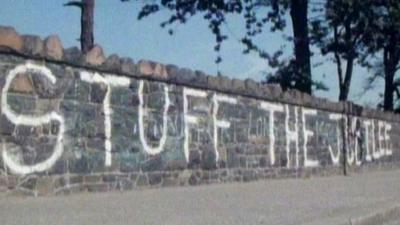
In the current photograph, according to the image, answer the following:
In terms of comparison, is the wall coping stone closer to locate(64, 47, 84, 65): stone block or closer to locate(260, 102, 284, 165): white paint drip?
locate(64, 47, 84, 65): stone block

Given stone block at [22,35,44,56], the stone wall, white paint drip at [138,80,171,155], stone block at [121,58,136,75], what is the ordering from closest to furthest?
stone block at [22,35,44,56]
the stone wall
stone block at [121,58,136,75]
white paint drip at [138,80,171,155]

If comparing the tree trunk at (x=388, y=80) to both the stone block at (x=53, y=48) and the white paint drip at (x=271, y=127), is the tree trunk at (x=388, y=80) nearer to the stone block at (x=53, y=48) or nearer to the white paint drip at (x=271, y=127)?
the white paint drip at (x=271, y=127)

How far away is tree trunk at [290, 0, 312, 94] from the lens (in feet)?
115

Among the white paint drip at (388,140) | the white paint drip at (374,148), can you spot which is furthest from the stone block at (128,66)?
the white paint drip at (388,140)

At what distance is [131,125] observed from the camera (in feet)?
50.2

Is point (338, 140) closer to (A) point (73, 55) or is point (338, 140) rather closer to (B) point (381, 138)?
Answer: (B) point (381, 138)

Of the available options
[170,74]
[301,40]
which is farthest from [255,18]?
[170,74]

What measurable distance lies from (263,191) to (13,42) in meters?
6.14

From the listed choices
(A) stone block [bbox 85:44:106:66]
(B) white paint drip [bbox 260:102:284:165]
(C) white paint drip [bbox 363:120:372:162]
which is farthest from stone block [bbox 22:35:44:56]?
(C) white paint drip [bbox 363:120:372:162]

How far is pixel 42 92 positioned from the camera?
42.4 feet

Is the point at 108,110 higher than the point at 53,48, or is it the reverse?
the point at 53,48

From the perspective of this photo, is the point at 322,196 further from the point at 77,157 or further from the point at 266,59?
the point at 266,59

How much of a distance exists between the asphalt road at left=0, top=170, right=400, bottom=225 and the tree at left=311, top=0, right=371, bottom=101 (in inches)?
661

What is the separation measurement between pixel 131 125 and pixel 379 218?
4.32 m
